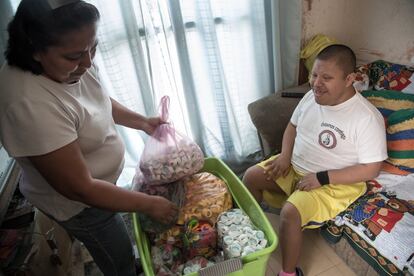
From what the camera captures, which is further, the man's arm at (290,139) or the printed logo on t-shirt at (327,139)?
the man's arm at (290,139)

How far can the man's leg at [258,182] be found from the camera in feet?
5.16

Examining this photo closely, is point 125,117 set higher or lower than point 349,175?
higher

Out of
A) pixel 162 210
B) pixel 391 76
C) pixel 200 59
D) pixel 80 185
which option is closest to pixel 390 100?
pixel 391 76

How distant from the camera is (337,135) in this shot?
1314 millimetres

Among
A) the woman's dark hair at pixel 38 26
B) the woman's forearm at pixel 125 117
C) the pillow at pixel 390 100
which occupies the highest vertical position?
the woman's dark hair at pixel 38 26

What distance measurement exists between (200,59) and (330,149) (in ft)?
2.92

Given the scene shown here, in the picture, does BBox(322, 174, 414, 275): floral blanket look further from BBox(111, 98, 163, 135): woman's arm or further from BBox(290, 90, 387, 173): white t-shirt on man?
BBox(111, 98, 163, 135): woman's arm

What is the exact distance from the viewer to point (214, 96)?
1.85m

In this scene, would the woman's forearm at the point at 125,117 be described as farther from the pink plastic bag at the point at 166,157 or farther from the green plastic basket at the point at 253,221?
the green plastic basket at the point at 253,221

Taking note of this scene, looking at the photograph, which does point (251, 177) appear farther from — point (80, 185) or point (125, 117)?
point (80, 185)

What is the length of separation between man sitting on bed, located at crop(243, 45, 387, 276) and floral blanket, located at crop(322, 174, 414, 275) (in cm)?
6

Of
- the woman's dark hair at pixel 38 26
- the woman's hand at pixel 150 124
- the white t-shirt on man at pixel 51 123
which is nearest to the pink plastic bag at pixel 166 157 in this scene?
the woman's hand at pixel 150 124

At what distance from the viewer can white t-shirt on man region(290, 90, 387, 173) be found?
1.23 meters

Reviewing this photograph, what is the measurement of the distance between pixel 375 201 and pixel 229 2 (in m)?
1.28
